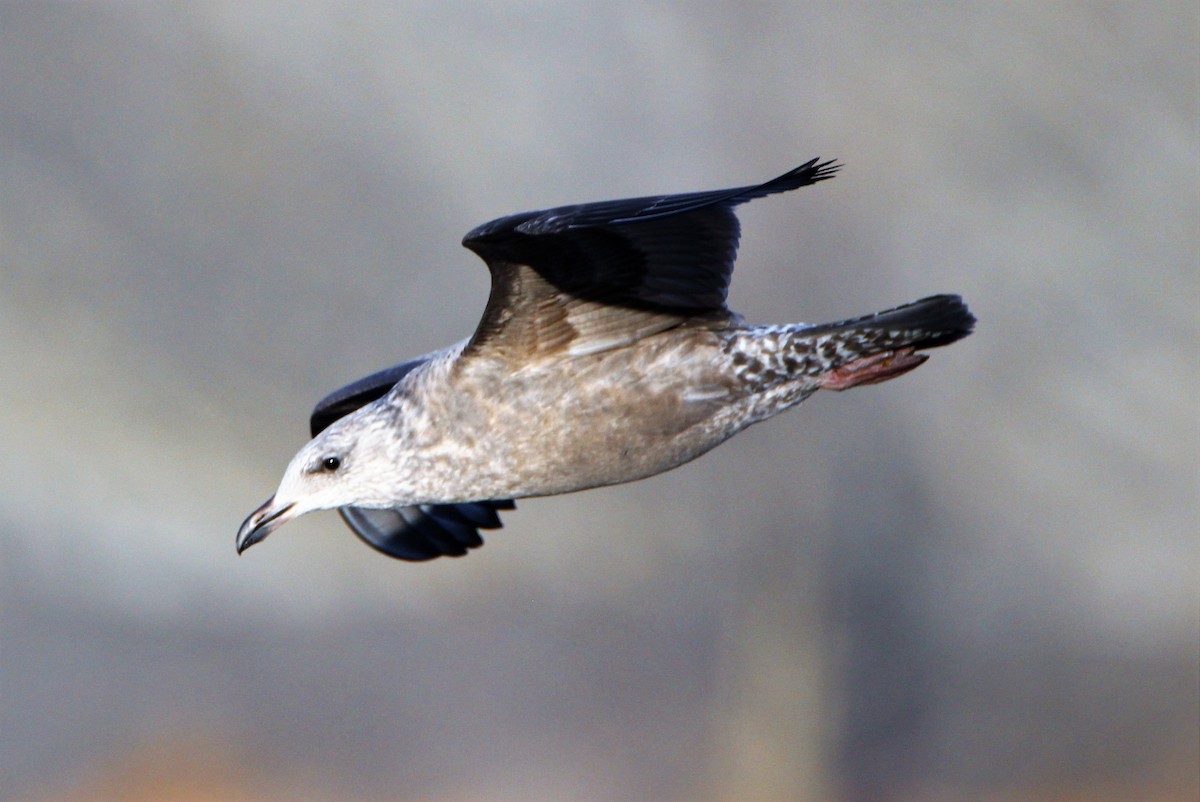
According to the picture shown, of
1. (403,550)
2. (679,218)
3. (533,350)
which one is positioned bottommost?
(403,550)

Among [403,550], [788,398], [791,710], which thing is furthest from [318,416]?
[791,710]

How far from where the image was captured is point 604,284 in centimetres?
181

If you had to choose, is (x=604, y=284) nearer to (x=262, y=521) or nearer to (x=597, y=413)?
(x=597, y=413)

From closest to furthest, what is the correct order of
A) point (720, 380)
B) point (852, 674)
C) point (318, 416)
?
point (720, 380) → point (318, 416) → point (852, 674)

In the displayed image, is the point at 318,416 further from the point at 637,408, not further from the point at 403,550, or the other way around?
the point at 637,408

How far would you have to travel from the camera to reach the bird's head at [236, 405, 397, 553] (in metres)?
1.92

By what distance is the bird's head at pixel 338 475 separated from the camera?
6.29 feet

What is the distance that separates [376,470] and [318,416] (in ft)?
1.67

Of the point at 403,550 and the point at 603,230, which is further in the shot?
the point at 403,550

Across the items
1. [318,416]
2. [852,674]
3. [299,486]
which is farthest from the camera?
[852,674]

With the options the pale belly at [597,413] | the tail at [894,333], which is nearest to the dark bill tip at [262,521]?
the pale belly at [597,413]

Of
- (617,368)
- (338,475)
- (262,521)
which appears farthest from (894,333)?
(262,521)

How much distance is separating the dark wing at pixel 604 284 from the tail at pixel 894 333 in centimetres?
17

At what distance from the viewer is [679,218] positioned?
6.03ft
